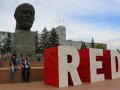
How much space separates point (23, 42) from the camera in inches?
835

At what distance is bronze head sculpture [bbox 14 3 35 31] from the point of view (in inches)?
878

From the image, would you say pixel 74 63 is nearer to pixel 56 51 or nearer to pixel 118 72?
pixel 56 51

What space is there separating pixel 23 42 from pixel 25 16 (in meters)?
2.86

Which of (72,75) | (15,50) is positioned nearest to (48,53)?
(72,75)

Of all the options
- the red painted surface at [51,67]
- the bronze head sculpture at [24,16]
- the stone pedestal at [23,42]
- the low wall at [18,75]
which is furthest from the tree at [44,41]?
the red painted surface at [51,67]

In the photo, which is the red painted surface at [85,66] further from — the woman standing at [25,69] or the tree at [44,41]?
the tree at [44,41]

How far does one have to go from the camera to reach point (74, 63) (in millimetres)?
9977

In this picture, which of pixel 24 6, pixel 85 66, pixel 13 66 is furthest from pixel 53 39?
pixel 13 66

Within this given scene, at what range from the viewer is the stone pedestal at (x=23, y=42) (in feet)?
69.0

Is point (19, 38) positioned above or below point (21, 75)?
above

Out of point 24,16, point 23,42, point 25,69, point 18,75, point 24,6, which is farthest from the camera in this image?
point 24,16

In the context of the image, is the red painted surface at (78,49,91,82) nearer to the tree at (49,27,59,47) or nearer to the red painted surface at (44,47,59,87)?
the red painted surface at (44,47,59,87)

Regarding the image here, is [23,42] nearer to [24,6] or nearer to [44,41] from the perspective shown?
[24,6]

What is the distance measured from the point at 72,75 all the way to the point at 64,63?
0.69 m
